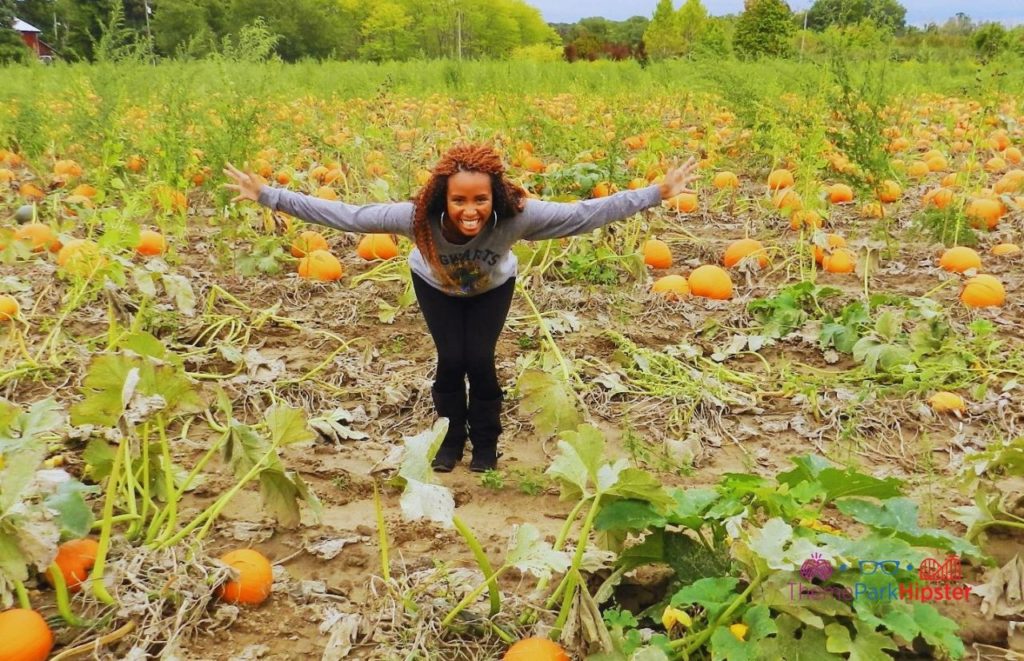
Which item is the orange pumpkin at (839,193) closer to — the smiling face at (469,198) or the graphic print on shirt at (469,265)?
the graphic print on shirt at (469,265)

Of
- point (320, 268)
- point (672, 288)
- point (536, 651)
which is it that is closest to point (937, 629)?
point (536, 651)

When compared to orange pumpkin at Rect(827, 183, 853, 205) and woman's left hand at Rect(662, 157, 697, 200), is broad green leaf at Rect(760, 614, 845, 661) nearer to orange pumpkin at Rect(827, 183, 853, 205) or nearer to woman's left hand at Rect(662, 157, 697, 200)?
woman's left hand at Rect(662, 157, 697, 200)

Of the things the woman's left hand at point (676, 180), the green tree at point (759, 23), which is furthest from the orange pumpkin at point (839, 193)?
the green tree at point (759, 23)

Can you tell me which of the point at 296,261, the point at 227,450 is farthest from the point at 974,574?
the point at 296,261

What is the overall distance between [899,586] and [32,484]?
180 centimetres

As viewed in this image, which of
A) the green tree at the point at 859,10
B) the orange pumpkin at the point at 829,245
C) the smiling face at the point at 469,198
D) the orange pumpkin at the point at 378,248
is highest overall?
the green tree at the point at 859,10

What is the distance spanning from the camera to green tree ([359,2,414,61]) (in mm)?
25141

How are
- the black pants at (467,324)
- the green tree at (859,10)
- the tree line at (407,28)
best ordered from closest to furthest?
the black pants at (467,324) < the green tree at (859,10) < the tree line at (407,28)

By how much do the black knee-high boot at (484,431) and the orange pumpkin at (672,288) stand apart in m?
1.59

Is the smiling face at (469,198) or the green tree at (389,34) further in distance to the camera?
the green tree at (389,34)

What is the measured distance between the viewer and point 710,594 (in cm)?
167

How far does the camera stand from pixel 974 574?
7.02ft

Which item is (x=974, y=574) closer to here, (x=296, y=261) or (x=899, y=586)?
(x=899, y=586)

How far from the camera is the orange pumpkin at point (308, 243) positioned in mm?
4578
